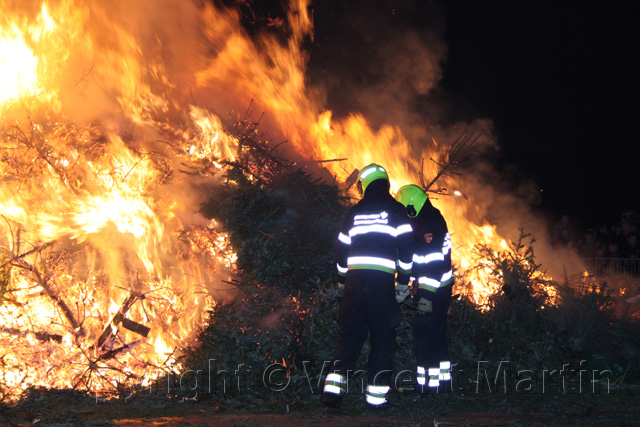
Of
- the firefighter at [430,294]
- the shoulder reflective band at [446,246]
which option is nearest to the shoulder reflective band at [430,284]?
the firefighter at [430,294]

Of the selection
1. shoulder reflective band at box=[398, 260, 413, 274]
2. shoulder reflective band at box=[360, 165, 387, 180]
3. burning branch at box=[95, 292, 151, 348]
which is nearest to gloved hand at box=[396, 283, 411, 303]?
shoulder reflective band at box=[398, 260, 413, 274]

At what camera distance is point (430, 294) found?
16.7ft

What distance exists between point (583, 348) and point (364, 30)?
7232 mm

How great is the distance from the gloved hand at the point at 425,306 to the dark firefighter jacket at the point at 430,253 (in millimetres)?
45

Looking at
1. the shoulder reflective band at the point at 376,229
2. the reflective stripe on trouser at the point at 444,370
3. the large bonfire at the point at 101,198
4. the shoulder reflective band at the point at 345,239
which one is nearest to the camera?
the shoulder reflective band at the point at 376,229

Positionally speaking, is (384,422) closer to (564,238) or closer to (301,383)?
(301,383)

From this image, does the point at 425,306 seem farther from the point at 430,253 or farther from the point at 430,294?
the point at 430,253

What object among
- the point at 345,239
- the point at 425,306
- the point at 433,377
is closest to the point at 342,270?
the point at 345,239

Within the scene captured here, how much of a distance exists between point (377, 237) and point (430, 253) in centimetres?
77

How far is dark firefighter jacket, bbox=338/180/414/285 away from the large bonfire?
82.4 inches

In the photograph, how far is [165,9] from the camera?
25.6ft

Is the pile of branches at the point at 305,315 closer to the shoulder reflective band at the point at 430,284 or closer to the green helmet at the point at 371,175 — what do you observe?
the shoulder reflective band at the point at 430,284

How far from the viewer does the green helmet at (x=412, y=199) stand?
17.8 feet

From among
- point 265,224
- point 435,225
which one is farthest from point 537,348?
point 265,224
